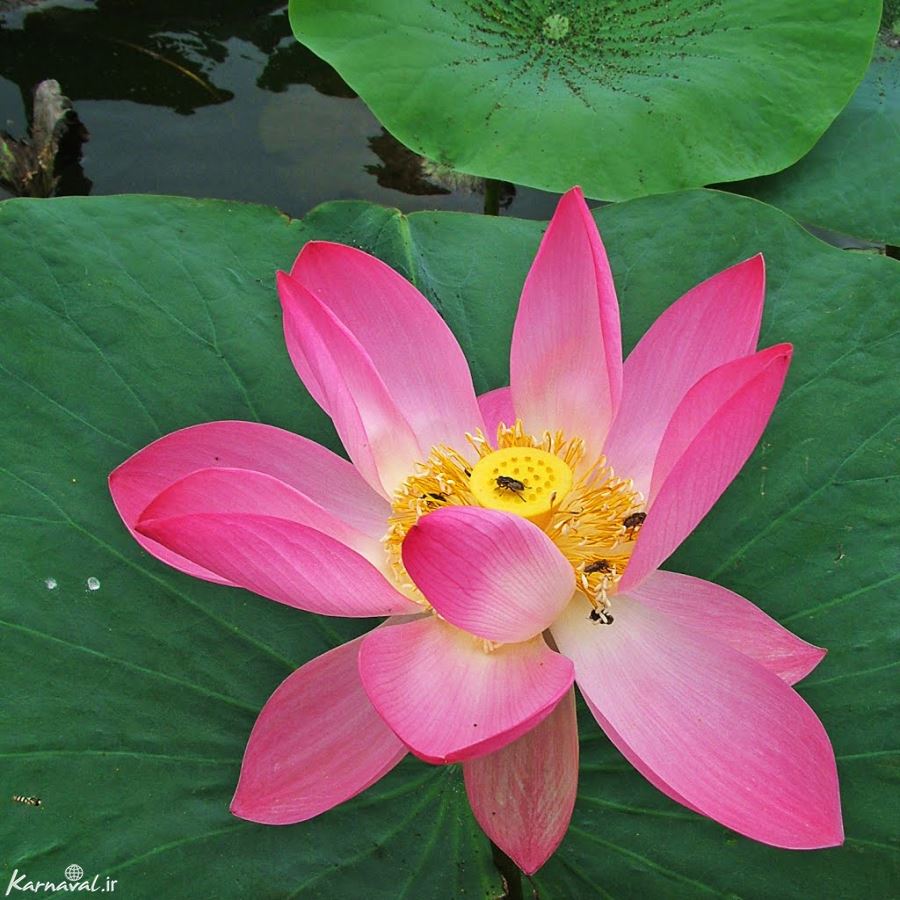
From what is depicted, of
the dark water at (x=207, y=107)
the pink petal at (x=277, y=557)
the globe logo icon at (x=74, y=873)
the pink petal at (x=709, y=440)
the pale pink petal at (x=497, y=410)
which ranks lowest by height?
the globe logo icon at (x=74, y=873)

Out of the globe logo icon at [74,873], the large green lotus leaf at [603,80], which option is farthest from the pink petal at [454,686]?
the large green lotus leaf at [603,80]

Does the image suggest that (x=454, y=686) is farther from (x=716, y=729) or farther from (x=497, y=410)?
(x=497, y=410)

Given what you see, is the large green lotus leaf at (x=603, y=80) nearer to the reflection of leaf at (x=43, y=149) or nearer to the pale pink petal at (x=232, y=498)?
the reflection of leaf at (x=43, y=149)

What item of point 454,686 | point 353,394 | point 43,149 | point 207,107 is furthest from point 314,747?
point 207,107

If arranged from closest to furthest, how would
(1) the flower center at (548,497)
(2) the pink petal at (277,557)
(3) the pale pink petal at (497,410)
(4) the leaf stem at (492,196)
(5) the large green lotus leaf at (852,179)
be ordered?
(2) the pink petal at (277,557) → (1) the flower center at (548,497) → (3) the pale pink petal at (497,410) → (5) the large green lotus leaf at (852,179) → (4) the leaf stem at (492,196)

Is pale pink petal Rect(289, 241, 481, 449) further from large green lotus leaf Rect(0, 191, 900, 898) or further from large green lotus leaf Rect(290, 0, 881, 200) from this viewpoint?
large green lotus leaf Rect(290, 0, 881, 200)

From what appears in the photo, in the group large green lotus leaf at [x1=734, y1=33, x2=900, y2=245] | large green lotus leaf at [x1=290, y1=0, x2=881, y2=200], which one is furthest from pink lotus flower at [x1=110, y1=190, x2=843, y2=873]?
large green lotus leaf at [x1=734, y1=33, x2=900, y2=245]

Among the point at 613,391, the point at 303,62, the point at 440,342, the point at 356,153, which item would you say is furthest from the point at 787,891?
the point at 303,62
